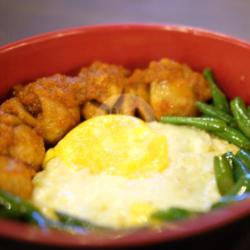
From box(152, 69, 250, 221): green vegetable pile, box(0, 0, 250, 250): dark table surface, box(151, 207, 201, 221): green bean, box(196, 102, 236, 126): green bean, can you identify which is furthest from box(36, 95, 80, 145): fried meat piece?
box(0, 0, 250, 250): dark table surface

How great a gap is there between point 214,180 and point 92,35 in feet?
5.76

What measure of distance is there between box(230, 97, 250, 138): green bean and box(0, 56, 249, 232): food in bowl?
0.04 m

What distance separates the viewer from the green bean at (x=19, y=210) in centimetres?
232

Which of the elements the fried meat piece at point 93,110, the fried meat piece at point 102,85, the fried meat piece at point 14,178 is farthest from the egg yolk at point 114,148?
Answer: the fried meat piece at point 14,178

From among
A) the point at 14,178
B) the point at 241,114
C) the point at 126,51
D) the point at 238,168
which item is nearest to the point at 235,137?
the point at 241,114

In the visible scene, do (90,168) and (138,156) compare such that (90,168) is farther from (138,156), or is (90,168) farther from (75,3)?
(75,3)

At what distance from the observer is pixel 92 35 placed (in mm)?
3686

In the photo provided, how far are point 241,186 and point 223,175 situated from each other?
0.56ft

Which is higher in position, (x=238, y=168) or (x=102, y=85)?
(x=102, y=85)

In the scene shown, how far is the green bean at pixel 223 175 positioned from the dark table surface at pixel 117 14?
8.52ft

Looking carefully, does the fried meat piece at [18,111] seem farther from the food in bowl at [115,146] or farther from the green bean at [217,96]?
the green bean at [217,96]

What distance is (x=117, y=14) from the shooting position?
18.0 ft

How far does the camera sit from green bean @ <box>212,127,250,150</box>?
3.01m

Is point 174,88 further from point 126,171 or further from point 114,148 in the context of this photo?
point 126,171
